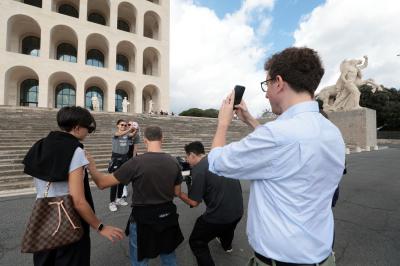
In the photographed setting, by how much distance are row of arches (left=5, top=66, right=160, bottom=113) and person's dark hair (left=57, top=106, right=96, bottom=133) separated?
28.5 m

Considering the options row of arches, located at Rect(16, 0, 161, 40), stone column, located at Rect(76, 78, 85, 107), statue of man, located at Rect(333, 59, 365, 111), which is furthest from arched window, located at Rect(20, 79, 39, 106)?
statue of man, located at Rect(333, 59, 365, 111)

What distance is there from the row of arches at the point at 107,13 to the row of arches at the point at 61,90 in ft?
24.6

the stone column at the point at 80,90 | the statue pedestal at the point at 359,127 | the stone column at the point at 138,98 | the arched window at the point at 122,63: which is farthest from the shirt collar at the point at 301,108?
the arched window at the point at 122,63

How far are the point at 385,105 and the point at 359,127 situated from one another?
19601mm

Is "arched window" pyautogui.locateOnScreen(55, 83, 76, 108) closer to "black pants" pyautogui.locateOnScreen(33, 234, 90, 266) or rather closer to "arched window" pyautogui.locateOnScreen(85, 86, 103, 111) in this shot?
"arched window" pyautogui.locateOnScreen(85, 86, 103, 111)

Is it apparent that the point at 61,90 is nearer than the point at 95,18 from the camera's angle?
Yes

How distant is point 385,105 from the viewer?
1380 inches

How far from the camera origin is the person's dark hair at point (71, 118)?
1.88 m

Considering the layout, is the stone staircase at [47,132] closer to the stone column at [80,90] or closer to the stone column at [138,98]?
the stone column at [80,90]

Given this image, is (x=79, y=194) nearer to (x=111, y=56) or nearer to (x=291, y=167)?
(x=291, y=167)

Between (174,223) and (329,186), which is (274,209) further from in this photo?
(174,223)

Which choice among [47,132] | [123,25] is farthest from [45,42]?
[47,132]

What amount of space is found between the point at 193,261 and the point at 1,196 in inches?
215

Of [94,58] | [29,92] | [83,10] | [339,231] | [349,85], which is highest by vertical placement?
[83,10]
